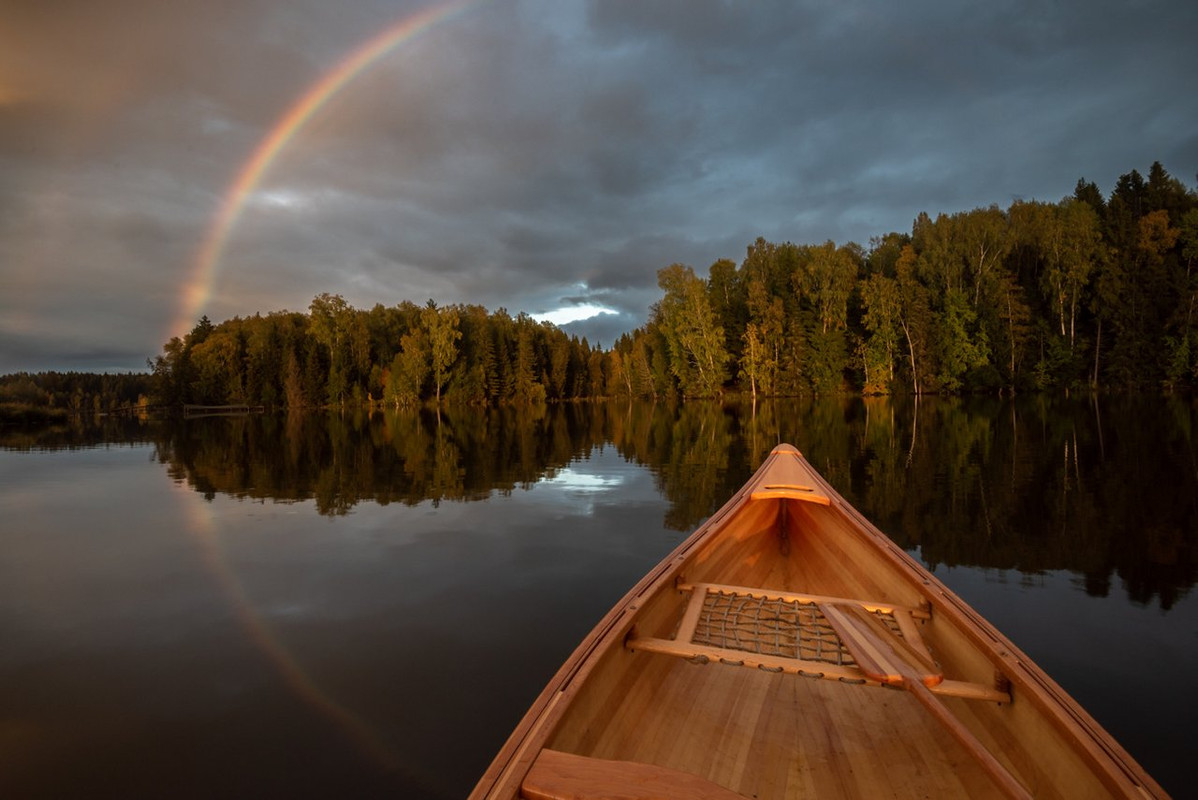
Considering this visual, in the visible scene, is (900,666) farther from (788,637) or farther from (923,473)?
(923,473)

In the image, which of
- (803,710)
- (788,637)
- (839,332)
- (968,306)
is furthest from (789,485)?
(839,332)

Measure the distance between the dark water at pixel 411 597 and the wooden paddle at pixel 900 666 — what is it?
1.41m

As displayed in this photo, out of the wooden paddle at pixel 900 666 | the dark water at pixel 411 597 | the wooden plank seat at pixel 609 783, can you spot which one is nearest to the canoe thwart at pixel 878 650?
the wooden paddle at pixel 900 666

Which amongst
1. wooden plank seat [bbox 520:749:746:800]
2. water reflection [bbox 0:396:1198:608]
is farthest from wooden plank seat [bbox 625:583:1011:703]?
water reflection [bbox 0:396:1198:608]

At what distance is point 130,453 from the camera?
22516 millimetres

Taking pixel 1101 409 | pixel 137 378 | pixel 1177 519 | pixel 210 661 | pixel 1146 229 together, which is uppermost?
pixel 1146 229

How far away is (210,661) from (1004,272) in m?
56.4

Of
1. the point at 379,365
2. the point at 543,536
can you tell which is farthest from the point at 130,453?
the point at 379,365

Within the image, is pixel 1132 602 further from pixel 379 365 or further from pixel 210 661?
pixel 379 365

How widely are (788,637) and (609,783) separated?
271 centimetres

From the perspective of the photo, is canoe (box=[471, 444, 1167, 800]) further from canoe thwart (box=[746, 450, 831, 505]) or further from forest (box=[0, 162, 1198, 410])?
forest (box=[0, 162, 1198, 410])

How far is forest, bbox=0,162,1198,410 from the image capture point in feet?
136

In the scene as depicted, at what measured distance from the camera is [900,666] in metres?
3.11

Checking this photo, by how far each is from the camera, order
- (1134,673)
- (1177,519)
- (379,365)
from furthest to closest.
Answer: (379,365) < (1177,519) < (1134,673)
